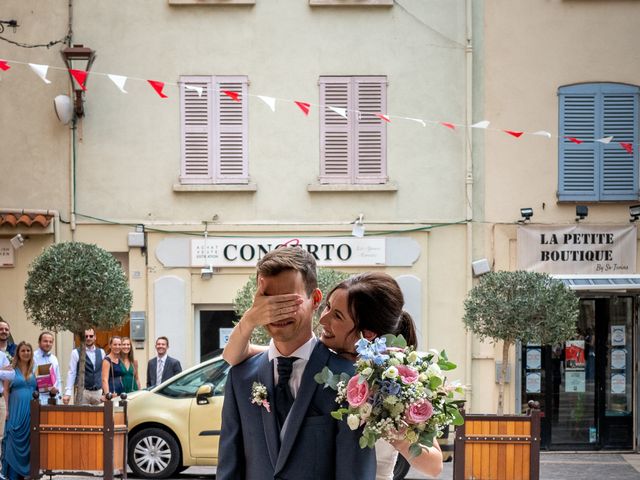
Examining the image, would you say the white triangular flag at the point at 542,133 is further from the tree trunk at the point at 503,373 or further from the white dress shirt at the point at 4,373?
the white dress shirt at the point at 4,373

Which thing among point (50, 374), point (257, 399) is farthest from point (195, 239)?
point (257, 399)

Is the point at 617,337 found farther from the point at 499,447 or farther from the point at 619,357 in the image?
the point at 499,447

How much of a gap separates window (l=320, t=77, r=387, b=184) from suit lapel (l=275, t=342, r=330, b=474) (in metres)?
14.4

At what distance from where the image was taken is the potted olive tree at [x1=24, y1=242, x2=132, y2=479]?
41.8 feet

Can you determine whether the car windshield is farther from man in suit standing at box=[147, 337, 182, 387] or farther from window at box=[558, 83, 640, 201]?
window at box=[558, 83, 640, 201]

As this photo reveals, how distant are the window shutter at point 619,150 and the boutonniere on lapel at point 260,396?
15.0m

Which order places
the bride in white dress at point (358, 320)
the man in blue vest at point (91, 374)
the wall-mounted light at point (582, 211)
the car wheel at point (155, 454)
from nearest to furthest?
the bride in white dress at point (358, 320) < the car wheel at point (155, 454) < the man in blue vest at point (91, 374) < the wall-mounted light at point (582, 211)

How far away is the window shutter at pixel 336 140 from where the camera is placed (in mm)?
18984

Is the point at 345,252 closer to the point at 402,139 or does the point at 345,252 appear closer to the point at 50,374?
the point at 402,139

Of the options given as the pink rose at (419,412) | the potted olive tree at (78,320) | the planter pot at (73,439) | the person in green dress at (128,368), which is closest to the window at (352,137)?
the person in green dress at (128,368)

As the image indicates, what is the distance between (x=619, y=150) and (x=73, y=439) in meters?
10.3

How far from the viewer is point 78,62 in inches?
720

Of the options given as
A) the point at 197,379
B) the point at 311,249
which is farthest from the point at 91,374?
the point at 311,249

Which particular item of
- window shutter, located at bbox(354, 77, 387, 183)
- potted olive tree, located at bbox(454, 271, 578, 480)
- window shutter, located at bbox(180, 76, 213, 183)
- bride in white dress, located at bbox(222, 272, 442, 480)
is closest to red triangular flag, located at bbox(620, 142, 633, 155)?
window shutter, located at bbox(354, 77, 387, 183)
